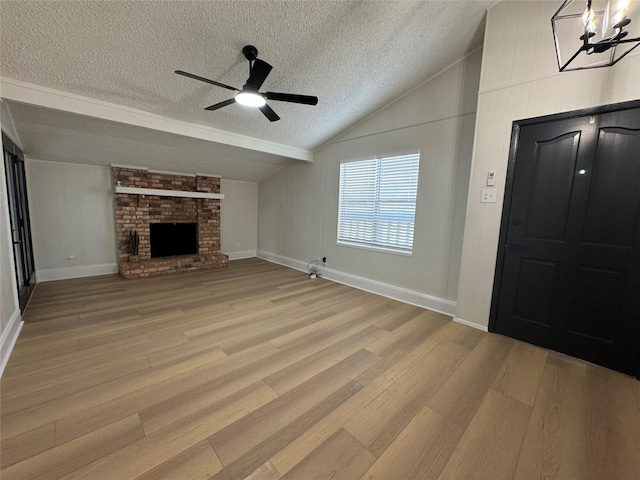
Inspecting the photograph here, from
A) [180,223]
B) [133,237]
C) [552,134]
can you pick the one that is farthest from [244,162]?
[552,134]

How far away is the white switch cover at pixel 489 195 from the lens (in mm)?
2727

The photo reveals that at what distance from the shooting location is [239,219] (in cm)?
654

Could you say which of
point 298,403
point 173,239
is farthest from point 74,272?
point 298,403

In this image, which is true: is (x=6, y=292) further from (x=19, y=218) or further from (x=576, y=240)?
(x=576, y=240)

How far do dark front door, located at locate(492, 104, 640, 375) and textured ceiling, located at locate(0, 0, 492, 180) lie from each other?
1505 mm

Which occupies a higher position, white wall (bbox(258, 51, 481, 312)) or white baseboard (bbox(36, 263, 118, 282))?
white wall (bbox(258, 51, 481, 312))

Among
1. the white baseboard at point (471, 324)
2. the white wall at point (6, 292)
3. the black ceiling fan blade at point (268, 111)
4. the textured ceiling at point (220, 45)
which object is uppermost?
the textured ceiling at point (220, 45)

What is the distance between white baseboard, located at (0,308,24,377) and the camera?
6.65ft

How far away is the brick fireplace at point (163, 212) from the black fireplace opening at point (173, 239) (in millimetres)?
111

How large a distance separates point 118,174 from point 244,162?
224cm

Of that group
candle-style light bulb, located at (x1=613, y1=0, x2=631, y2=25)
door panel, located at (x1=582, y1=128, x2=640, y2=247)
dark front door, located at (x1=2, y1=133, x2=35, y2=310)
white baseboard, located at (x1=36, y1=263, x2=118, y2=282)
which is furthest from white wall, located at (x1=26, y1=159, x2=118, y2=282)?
door panel, located at (x1=582, y1=128, x2=640, y2=247)

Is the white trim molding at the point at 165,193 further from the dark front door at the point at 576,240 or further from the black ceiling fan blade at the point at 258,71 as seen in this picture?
the dark front door at the point at 576,240

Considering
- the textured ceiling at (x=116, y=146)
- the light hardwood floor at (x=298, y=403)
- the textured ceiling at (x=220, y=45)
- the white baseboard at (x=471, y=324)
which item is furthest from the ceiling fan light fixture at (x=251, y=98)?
the white baseboard at (x=471, y=324)

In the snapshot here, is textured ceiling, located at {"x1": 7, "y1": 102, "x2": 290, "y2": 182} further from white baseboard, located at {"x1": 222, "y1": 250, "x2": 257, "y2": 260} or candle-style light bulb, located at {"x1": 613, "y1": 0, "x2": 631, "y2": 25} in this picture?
candle-style light bulb, located at {"x1": 613, "y1": 0, "x2": 631, "y2": 25}
